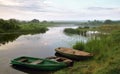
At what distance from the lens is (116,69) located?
30.5 ft

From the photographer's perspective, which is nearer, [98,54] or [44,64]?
[44,64]

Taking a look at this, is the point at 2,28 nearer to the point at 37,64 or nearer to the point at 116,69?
the point at 37,64

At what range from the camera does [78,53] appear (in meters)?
17.2

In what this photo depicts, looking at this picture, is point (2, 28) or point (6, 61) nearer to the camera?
point (6, 61)

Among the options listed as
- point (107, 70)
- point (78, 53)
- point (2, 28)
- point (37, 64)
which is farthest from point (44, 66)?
point (2, 28)

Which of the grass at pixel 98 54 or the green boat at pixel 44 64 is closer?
the grass at pixel 98 54

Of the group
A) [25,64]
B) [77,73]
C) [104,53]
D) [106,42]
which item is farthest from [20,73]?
[106,42]

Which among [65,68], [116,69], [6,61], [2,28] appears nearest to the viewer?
[116,69]

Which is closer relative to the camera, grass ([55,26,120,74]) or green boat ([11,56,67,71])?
grass ([55,26,120,74])

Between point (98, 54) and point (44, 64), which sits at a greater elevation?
point (98, 54)

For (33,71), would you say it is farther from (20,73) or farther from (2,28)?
(2,28)

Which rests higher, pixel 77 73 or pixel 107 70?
pixel 107 70

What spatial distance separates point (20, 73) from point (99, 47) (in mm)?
6760

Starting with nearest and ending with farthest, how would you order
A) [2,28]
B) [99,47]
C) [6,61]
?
[99,47] < [6,61] < [2,28]
